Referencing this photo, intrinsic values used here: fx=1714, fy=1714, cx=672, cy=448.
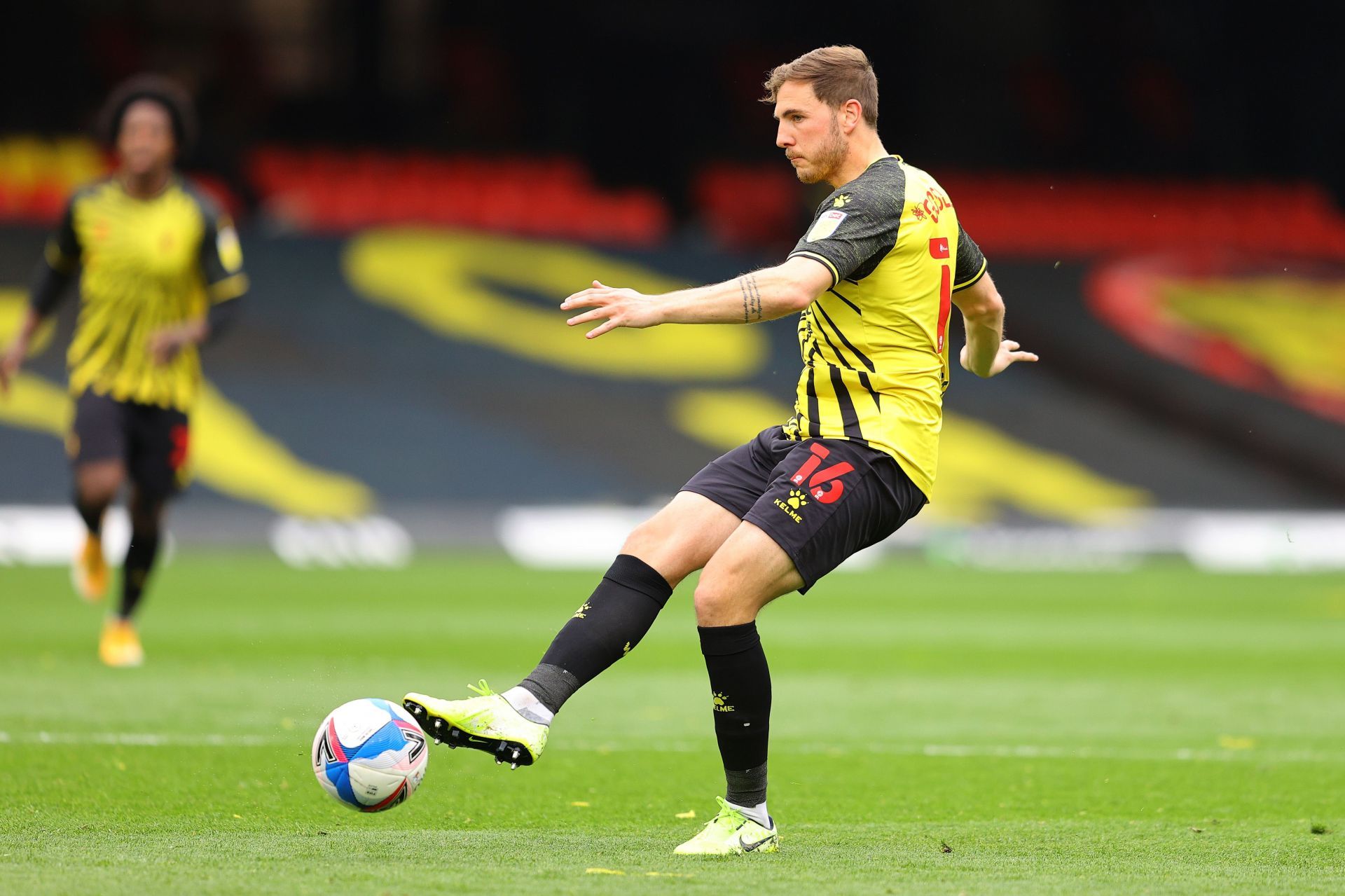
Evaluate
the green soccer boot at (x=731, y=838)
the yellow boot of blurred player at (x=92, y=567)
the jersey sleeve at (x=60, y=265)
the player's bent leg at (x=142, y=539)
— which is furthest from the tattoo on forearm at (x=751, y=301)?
the yellow boot of blurred player at (x=92, y=567)

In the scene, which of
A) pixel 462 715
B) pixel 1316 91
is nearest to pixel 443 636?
pixel 462 715

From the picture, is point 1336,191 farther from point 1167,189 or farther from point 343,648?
point 343,648

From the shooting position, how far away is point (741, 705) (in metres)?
4.57

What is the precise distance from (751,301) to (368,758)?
1.55 meters

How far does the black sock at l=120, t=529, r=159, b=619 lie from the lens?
28.3 feet

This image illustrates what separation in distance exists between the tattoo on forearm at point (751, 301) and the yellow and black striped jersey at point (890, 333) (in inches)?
17.1

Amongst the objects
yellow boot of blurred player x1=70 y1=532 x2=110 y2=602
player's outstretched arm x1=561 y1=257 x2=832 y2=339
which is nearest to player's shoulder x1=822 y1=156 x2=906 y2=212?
player's outstretched arm x1=561 y1=257 x2=832 y2=339

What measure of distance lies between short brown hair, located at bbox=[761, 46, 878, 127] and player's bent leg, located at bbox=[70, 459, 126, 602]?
486 cm

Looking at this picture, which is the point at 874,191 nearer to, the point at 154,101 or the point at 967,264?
the point at 967,264

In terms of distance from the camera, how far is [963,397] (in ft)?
73.9

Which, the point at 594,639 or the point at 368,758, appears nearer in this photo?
the point at 368,758

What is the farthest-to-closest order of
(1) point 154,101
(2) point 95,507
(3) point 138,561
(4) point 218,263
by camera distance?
(4) point 218,263, (3) point 138,561, (2) point 95,507, (1) point 154,101

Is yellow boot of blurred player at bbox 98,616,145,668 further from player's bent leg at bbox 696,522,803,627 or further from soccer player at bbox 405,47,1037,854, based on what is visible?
player's bent leg at bbox 696,522,803,627

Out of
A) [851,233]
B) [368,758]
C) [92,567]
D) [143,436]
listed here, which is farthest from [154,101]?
[851,233]
